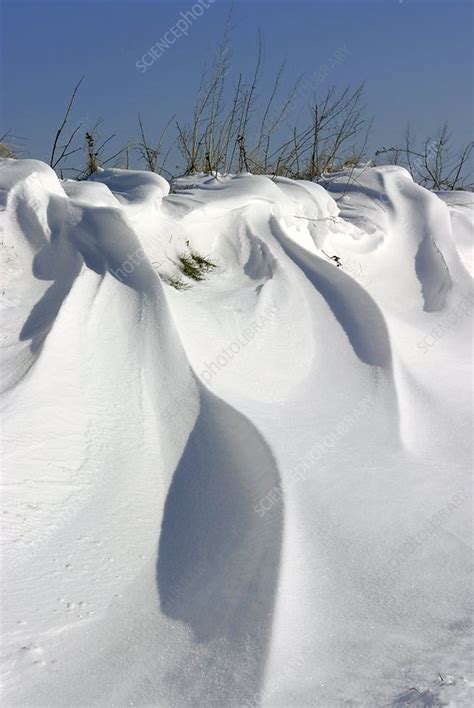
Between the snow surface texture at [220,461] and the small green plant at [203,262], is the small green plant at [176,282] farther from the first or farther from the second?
the small green plant at [203,262]

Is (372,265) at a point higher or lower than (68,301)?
lower

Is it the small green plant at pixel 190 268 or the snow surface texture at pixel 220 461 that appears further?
the small green plant at pixel 190 268

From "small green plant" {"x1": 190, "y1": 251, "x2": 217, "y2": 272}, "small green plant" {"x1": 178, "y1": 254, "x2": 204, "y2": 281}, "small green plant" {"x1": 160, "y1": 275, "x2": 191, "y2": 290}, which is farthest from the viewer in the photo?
"small green plant" {"x1": 190, "y1": 251, "x2": 217, "y2": 272}

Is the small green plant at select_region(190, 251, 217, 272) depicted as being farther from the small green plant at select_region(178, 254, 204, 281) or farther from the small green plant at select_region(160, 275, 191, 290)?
the small green plant at select_region(160, 275, 191, 290)

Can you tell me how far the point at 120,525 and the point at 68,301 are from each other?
0.95m

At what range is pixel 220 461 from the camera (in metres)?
2.32

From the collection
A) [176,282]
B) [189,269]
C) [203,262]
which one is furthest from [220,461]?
[203,262]

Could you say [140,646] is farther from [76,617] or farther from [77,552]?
[77,552]

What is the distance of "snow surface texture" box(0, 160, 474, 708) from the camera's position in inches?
67.3

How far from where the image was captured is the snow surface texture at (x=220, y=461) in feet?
5.61

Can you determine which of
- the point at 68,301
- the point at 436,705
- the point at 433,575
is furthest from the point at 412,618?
the point at 68,301

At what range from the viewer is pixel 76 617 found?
1820 mm

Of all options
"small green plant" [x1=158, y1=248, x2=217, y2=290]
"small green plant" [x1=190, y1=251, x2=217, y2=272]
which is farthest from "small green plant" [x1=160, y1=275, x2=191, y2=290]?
"small green plant" [x1=190, y1=251, x2=217, y2=272]

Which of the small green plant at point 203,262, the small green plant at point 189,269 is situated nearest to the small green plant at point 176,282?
the small green plant at point 189,269
